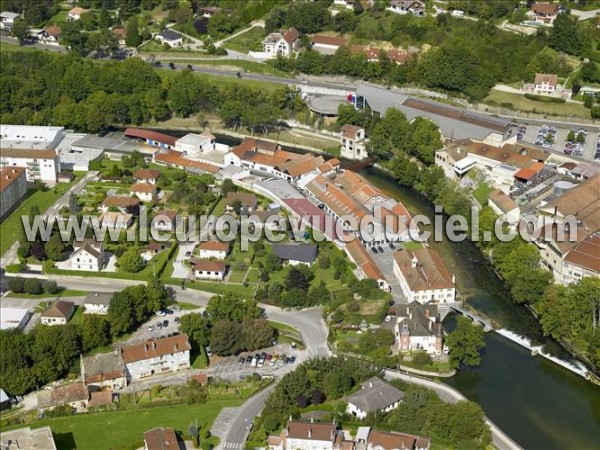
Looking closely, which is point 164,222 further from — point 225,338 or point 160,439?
point 160,439

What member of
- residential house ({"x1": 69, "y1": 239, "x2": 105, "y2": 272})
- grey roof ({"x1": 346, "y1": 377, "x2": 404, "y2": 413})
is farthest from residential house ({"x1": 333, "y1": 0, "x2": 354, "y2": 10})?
grey roof ({"x1": 346, "y1": 377, "x2": 404, "y2": 413})

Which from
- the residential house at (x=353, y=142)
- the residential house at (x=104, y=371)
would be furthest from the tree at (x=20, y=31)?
the residential house at (x=104, y=371)

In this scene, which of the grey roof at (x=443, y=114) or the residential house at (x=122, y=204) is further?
the grey roof at (x=443, y=114)

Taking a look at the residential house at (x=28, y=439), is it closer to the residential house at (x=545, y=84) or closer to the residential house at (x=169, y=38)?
the residential house at (x=545, y=84)

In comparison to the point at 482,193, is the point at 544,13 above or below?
above

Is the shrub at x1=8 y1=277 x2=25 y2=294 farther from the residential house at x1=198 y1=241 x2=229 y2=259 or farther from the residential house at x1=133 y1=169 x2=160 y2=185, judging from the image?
the residential house at x1=133 y1=169 x2=160 y2=185

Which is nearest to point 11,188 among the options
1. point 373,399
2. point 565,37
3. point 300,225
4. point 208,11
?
point 300,225
